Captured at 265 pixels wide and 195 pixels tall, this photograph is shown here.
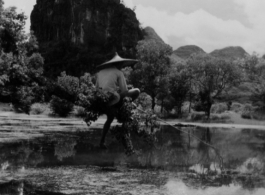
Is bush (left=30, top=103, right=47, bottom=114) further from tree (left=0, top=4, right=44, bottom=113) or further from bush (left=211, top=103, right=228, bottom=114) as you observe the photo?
tree (left=0, top=4, right=44, bottom=113)

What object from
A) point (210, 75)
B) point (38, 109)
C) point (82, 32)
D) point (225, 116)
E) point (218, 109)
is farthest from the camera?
point (82, 32)

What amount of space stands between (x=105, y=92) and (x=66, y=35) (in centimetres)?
17457

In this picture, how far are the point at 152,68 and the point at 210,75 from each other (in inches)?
407

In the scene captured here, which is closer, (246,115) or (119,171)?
(119,171)

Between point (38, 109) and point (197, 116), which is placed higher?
point (38, 109)

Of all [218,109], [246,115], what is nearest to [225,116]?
[246,115]

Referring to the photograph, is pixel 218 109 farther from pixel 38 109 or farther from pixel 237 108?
pixel 38 109

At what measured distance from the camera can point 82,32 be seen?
173 metres

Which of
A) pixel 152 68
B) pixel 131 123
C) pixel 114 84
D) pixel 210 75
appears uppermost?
pixel 152 68

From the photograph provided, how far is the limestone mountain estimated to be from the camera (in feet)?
500

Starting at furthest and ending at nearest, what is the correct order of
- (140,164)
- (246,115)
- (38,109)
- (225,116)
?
(246,115) < (225,116) < (38,109) < (140,164)

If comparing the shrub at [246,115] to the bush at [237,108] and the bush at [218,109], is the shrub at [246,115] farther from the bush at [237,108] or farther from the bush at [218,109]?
the bush at [218,109]

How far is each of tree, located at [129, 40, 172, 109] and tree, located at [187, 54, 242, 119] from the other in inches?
209

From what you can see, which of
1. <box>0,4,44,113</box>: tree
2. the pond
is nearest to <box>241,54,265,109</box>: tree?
<box>0,4,44,113</box>: tree
